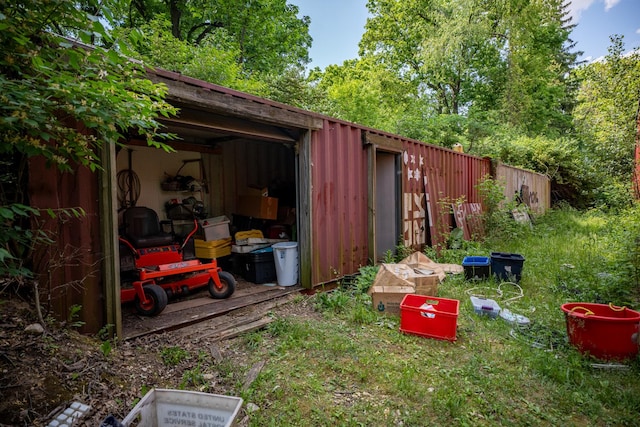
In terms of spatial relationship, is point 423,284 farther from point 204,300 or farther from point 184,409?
point 184,409

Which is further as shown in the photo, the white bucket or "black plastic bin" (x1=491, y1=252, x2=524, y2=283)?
"black plastic bin" (x1=491, y1=252, x2=524, y2=283)

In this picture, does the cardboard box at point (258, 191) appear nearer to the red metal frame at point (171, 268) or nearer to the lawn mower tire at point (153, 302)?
the red metal frame at point (171, 268)

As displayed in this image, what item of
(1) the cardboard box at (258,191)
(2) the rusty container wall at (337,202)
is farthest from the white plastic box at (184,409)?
(1) the cardboard box at (258,191)

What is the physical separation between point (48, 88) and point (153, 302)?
253cm

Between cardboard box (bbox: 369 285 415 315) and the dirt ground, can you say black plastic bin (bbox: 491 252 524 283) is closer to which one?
cardboard box (bbox: 369 285 415 315)

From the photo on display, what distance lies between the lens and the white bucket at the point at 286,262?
15.8ft

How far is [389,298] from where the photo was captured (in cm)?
406

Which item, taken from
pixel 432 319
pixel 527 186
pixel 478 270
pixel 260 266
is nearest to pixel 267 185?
pixel 260 266

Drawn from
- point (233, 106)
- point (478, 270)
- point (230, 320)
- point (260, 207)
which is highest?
point (233, 106)

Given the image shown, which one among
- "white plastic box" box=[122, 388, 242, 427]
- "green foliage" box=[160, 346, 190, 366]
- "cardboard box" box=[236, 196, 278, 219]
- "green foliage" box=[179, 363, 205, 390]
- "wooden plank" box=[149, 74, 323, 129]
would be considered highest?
"wooden plank" box=[149, 74, 323, 129]

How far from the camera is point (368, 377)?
2.69 m

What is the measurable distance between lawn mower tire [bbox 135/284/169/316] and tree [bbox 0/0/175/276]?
5.00ft

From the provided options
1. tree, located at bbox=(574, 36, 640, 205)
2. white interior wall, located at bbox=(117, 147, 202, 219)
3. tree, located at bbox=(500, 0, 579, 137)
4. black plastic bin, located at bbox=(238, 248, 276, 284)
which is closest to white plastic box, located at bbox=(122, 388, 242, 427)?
black plastic bin, located at bbox=(238, 248, 276, 284)

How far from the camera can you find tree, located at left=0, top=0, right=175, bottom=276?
1.58m
